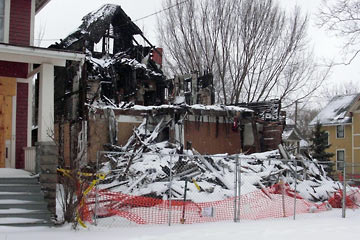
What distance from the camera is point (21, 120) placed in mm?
13469

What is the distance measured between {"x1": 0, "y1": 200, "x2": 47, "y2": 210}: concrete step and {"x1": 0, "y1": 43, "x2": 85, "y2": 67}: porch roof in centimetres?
359

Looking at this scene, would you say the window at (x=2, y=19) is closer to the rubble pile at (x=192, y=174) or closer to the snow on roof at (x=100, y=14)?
the rubble pile at (x=192, y=174)

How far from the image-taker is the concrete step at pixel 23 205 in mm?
9703

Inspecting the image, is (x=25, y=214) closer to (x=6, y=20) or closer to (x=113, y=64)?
(x=6, y=20)

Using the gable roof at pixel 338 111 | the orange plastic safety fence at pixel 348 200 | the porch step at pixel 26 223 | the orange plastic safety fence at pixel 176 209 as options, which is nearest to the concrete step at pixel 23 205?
the porch step at pixel 26 223

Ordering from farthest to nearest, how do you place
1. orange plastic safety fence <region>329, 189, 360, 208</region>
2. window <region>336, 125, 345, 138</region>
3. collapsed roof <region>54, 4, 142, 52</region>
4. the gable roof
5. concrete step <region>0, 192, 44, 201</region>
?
window <region>336, 125, 345, 138</region> < the gable roof < collapsed roof <region>54, 4, 142, 52</region> < orange plastic safety fence <region>329, 189, 360, 208</region> < concrete step <region>0, 192, 44, 201</region>

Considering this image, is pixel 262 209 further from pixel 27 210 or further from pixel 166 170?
pixel 27 210

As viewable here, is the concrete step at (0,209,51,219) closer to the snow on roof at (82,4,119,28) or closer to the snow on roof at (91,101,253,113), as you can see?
the snow on roof at (91,101,253,113)

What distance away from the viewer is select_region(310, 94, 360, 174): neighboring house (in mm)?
39969

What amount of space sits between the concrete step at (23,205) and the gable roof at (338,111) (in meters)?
34.2

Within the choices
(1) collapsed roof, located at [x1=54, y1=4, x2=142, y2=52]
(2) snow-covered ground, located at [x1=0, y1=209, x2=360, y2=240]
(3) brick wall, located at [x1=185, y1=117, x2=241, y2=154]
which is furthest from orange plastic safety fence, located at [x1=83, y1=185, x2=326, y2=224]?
(1) collapsed roof, located at [x1=54, y1=4, x2=142, y2=52]

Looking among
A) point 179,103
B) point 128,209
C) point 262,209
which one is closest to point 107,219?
point 128,209

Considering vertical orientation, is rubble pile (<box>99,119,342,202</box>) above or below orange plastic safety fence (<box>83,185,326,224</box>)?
above

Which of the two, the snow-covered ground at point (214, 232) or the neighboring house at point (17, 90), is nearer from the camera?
the snow-covered ground at point (214, 232)
